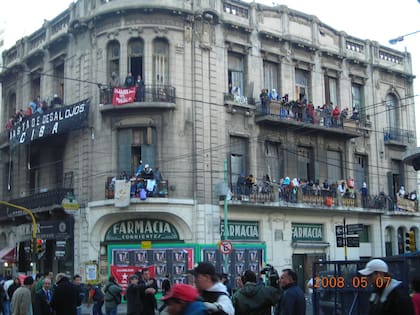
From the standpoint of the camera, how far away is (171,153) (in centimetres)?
2989

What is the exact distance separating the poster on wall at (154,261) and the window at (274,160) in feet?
22.6

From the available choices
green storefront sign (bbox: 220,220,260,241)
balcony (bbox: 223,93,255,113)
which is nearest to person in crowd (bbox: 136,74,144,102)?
balcony (bbox: 223,93,255,113)

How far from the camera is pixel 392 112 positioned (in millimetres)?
40812

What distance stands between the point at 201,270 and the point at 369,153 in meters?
32.4

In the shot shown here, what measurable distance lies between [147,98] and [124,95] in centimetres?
103

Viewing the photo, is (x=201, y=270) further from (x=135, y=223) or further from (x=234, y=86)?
(x=234, y=86)

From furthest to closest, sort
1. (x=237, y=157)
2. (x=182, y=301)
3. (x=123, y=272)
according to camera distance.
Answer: (x=237, y=157), (x=123, y=272), (x=182, y=301)

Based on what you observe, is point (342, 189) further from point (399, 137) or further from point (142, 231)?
point (142, 231)

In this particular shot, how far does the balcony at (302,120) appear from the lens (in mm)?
32750

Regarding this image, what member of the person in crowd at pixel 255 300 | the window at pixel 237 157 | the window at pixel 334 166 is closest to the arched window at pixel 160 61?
the window at pixel 237 157

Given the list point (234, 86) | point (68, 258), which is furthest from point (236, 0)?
point (68, 258)

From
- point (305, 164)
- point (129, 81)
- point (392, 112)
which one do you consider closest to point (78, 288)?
point (129, 81)

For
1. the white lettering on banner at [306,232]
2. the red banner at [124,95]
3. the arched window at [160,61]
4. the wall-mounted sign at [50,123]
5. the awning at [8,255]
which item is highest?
the arched window at [160,61]

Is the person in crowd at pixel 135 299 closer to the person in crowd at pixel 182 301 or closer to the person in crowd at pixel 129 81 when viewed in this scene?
the person in crowd at pixel 182 301
